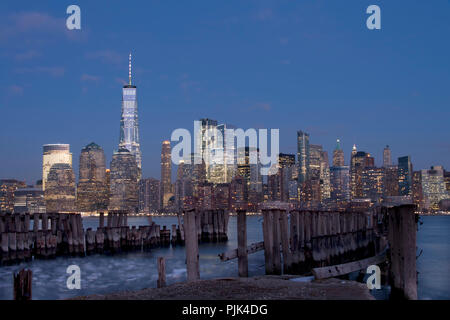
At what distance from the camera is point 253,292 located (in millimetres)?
12258

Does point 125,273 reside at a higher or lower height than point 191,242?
lower

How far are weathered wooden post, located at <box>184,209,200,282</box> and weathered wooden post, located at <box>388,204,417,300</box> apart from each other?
6238 mm

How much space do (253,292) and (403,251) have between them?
3.87 meters

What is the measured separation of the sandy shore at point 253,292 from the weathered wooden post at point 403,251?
2.78 ft

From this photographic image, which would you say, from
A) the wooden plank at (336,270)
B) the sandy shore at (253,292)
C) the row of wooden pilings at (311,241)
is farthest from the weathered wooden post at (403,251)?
the row of wooden pilings at (311,241)

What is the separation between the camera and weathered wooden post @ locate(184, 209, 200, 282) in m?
15.4

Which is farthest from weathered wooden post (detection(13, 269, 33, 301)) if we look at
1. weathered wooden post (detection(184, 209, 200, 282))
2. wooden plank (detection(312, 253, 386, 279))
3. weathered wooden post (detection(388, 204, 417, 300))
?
weathered wooden post (detection(388, 204, 417, 300))

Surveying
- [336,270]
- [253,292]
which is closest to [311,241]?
[336,270]

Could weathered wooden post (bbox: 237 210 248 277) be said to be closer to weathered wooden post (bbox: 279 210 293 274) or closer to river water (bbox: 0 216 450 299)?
weathered wooden post (bbox: 279 210 293 274)

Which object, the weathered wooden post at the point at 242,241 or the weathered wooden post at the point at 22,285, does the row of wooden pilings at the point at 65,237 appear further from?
the weathered wooden post at the point at 22,285

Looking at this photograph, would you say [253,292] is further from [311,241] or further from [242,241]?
[311,241]

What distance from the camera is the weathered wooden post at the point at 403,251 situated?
37.9 ft
